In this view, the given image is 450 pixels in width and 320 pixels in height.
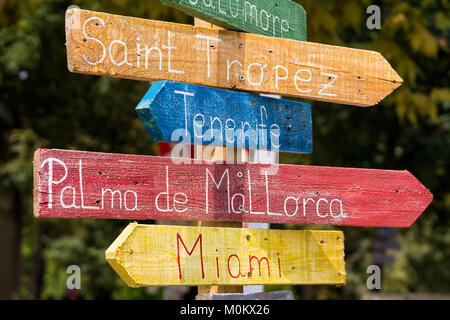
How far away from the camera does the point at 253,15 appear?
3287 millimetres

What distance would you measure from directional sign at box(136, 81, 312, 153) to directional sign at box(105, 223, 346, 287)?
1.28ft

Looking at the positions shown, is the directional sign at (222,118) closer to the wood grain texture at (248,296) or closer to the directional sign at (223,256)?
the directional sign at (223,256)

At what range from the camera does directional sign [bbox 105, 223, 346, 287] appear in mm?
2785

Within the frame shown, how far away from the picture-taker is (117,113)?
9250mm

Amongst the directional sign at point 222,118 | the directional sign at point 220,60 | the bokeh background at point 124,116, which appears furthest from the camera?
the bokeh background at point 124,116

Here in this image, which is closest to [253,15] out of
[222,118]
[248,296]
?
[222,118]

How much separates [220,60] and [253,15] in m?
0.33

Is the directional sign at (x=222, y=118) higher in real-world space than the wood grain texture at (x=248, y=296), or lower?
higher

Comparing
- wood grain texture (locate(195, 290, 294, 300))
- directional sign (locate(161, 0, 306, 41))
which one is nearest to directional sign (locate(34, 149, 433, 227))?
wood grain texture (locate(195, 290, 294, 300))

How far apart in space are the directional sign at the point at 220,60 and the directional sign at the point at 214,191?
36 centimetres

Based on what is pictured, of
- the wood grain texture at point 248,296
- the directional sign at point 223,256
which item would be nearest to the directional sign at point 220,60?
the directional sign at point 223,256

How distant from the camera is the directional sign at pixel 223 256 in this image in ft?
9.14

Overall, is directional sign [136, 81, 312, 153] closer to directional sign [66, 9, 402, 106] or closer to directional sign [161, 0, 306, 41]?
directional sign [66, 9, 402, 106]

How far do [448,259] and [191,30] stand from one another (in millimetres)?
15894
